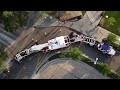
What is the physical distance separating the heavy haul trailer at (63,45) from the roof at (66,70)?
2569 mm

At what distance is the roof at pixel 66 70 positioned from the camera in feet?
141

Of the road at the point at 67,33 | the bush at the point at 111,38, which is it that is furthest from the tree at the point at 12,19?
the bush at the point at 111,38

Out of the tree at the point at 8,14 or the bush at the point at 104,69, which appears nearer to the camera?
the bush at the point at 104,69

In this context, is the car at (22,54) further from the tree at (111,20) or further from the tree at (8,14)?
the tree at (111,20)

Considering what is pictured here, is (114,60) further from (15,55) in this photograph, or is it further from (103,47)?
(15,55)

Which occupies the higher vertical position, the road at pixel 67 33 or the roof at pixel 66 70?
the road at pixel 67 33

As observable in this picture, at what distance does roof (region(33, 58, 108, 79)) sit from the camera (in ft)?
141

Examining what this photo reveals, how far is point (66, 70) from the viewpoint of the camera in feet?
143

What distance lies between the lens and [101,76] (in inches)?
1689

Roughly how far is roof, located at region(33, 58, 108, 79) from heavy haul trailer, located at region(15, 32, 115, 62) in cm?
257

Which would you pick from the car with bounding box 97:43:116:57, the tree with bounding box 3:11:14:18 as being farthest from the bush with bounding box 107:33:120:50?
the tree with bounding box 3:11:14:18

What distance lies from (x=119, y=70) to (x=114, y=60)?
1968 mm
